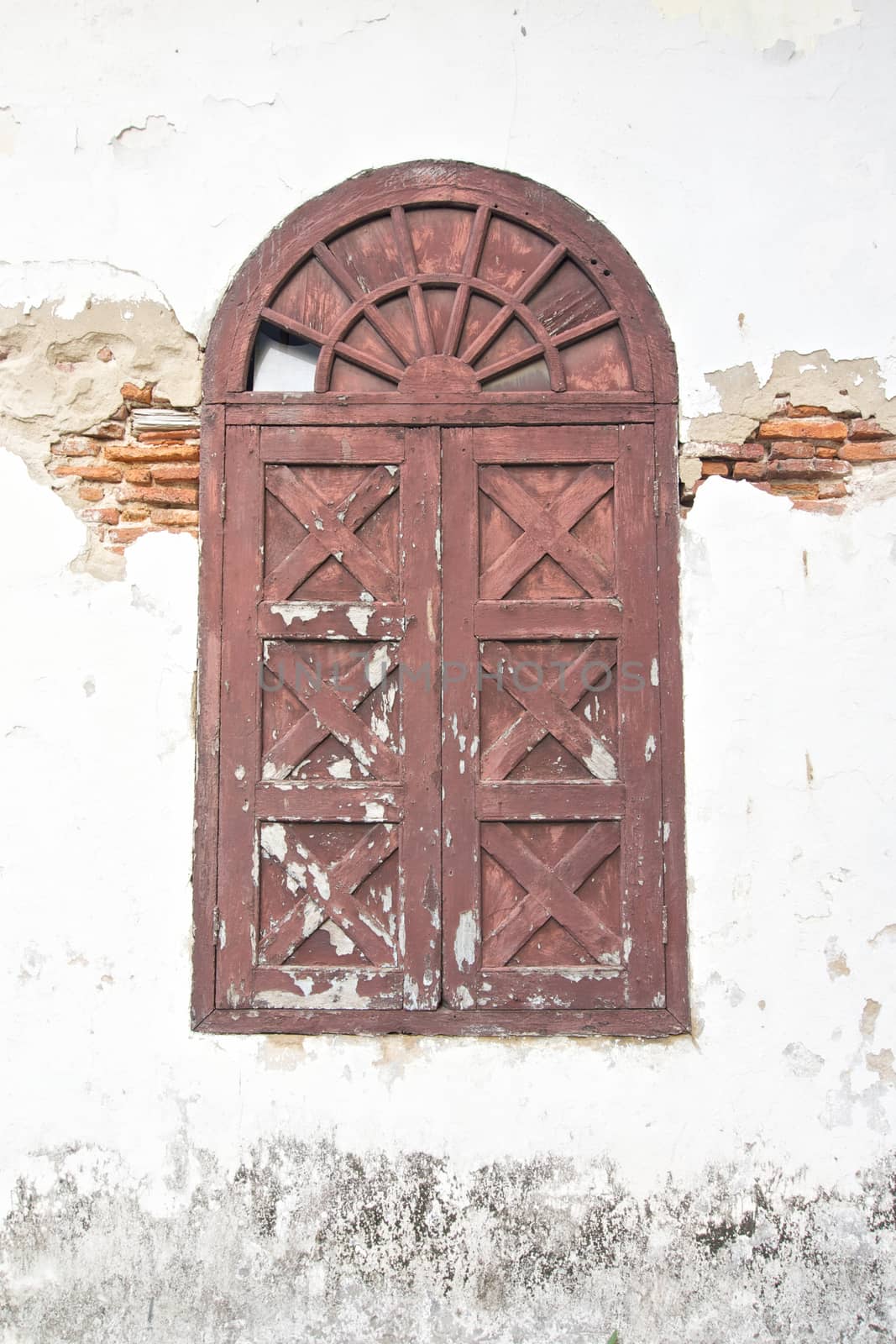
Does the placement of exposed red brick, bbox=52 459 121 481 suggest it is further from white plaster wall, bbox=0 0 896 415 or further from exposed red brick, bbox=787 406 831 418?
exposed red brick, bbox=787 406 831 418

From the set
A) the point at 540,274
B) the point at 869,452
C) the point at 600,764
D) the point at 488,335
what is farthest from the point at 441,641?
the point at 869,452

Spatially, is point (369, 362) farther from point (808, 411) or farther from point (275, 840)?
point (275, 840)

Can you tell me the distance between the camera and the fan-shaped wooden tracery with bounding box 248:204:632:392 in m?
2.91

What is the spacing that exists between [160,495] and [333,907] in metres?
1.44

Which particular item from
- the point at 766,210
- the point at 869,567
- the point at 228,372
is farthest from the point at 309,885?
the point at 766,210

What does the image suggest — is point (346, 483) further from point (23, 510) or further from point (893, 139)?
point (893, 139)

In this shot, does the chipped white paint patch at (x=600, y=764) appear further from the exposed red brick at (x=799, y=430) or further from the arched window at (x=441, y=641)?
the exposed red brick at (x=799, y=430)

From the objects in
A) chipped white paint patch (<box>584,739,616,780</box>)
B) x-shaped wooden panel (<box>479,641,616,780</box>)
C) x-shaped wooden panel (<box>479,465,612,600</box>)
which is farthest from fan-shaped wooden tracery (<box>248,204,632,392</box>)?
chipped white paint patch (<box>584,739,616,780</box>)

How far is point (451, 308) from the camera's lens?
2955mm

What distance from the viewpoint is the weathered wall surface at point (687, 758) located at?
2682 millimetres

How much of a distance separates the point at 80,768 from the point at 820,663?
2404mm

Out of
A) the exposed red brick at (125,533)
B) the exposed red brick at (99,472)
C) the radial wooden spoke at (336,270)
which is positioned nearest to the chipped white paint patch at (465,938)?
the exposed red brick at (125,533)

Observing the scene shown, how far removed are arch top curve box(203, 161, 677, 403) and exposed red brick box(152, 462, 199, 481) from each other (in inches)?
9.6

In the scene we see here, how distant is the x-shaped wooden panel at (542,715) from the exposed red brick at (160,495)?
1.09 m
